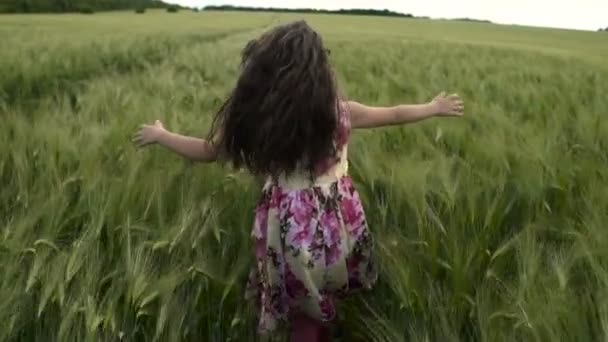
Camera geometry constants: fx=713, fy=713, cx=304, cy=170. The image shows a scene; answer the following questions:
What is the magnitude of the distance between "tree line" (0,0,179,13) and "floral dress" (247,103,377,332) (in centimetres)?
2866

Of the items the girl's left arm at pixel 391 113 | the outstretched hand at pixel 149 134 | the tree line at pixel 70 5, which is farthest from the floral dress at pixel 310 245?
the tree line at pixel 70 5

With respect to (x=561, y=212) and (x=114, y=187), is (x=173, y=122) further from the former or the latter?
(x=561, y=212)

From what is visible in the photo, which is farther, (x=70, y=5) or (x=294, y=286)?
(x=70, y=5)

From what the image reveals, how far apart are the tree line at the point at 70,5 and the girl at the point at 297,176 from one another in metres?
28.6

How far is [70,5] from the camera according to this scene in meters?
34.6

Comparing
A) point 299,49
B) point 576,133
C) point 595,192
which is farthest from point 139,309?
point 576,133

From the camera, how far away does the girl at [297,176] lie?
1570 millimetres

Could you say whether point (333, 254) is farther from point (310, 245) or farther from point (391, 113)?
point (391, 113)

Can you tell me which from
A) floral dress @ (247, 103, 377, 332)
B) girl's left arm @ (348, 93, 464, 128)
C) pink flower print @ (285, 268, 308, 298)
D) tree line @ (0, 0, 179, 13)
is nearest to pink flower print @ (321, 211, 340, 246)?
floral dress @ (247, 103, 377, 332)

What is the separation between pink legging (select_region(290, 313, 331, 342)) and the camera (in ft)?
5.45

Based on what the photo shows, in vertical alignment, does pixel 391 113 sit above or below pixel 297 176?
above

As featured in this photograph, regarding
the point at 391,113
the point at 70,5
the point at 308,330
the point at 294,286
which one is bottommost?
the point at 70,5

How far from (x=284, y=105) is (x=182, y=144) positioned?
295 millimetres

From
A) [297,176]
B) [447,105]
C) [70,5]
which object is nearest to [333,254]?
[297,176]
